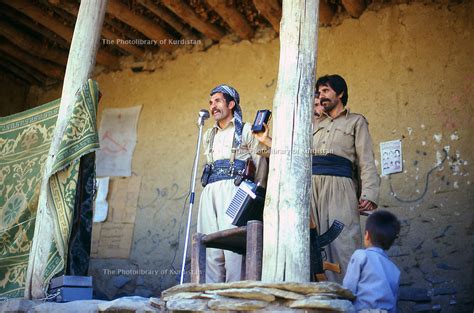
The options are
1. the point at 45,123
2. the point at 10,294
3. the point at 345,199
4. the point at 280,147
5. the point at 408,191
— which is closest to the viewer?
the point at 280,147

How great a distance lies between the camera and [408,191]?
684cm

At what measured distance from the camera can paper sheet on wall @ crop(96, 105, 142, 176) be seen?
339 inches

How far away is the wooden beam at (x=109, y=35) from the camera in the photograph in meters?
7.80

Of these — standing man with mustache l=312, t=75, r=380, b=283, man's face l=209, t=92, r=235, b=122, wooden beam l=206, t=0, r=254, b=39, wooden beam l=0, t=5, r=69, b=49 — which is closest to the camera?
standing man with mustache l=312, t=75, r=380, b=283

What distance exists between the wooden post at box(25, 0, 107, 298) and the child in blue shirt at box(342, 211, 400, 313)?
7.86ft

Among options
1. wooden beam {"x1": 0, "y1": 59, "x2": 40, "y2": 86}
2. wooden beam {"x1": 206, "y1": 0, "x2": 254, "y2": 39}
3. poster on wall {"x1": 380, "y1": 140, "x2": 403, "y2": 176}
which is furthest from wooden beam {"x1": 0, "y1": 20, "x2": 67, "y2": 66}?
poster on wall {"x1": 380, "y1": 140, "x2": 403, "y2": 176}

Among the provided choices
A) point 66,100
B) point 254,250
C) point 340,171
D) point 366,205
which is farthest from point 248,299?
point 66,100

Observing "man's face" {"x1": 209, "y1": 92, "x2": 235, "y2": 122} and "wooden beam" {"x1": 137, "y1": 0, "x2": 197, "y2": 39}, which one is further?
"wooden beam" {"x1": 137, "y1": 0, "x2": 197, "y2": 39}

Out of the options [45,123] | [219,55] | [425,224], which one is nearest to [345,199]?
[425,224]

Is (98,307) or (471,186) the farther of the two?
(471,186)

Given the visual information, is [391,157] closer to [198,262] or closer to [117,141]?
[198,262]

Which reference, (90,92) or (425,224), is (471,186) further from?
(90,92)

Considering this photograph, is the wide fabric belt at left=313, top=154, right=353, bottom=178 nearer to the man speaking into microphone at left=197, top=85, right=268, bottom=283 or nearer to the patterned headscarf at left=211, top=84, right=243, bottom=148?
the man speaking into microphone at left=197, top=85, right=268, bottom=283

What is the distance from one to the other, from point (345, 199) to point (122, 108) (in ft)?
13.4
